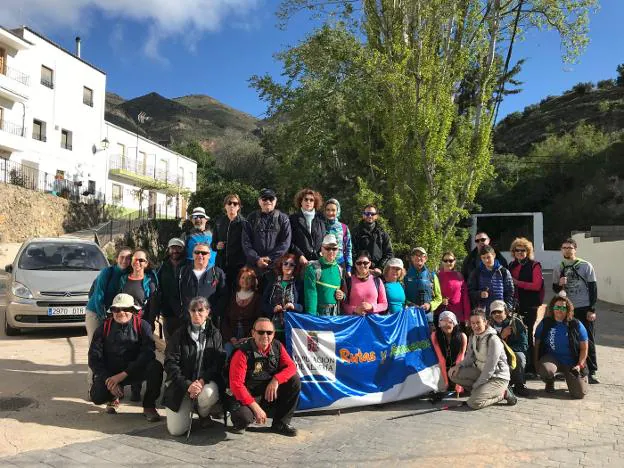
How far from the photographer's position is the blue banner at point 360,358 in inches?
225

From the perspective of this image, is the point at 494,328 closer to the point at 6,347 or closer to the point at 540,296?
the point at 540,296

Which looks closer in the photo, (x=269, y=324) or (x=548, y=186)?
(x=269, y=324)

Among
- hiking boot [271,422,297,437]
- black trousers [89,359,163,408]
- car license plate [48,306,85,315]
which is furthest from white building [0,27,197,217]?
hiking boot [271,422,297,437]

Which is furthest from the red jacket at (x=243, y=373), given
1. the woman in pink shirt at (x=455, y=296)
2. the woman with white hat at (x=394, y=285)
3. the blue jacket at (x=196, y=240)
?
the woman in pink shirt at (x=455, y=296)

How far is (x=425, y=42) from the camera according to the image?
12195 millimetres

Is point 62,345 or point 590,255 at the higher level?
point 590,255

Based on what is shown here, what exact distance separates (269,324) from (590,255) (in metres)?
18.5

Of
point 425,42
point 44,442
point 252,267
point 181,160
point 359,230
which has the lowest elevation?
point 44,442

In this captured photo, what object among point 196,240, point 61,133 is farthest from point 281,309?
point 61,133

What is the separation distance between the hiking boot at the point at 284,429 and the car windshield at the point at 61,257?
6461 mm

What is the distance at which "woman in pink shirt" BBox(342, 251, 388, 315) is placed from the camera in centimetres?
618

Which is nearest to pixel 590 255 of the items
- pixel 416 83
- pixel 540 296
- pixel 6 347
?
pixel 416 83

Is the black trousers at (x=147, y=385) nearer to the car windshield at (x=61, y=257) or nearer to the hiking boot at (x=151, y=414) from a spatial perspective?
the hiking boot at (x=151, y=414)

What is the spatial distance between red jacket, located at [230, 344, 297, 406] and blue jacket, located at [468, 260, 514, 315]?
3.10 meters
